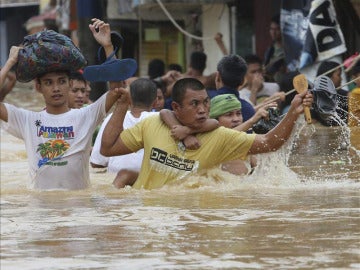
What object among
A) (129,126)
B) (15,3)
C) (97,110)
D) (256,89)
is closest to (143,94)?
(129,126)

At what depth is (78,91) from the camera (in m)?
12.1

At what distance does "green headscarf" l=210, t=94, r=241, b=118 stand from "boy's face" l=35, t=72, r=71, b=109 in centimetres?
144

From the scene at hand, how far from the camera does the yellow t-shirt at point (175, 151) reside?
880 cm

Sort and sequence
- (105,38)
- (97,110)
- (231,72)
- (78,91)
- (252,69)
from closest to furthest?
(105,38) < (97,110) < (231,72) < (78,91) < (252,69)

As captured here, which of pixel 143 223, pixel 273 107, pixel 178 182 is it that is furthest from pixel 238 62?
pixel 143 223

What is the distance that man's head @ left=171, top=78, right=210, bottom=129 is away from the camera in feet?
28.9

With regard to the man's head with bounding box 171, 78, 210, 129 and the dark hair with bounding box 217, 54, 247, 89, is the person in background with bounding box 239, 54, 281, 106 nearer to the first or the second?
the dark hair with bounding box 217, 54, 247, 89

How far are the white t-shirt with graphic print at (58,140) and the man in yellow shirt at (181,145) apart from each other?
20 cm

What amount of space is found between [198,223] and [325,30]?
389 inches

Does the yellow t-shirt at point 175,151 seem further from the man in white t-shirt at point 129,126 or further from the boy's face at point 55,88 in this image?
the man in white t-shirt at point 129,126

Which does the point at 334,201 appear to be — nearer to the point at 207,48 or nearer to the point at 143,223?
the point at 143,223

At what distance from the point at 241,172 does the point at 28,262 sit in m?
3.87

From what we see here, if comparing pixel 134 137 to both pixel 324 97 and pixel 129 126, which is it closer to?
pixel 129 126

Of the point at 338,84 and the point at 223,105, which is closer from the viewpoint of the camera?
the point at 223,105
